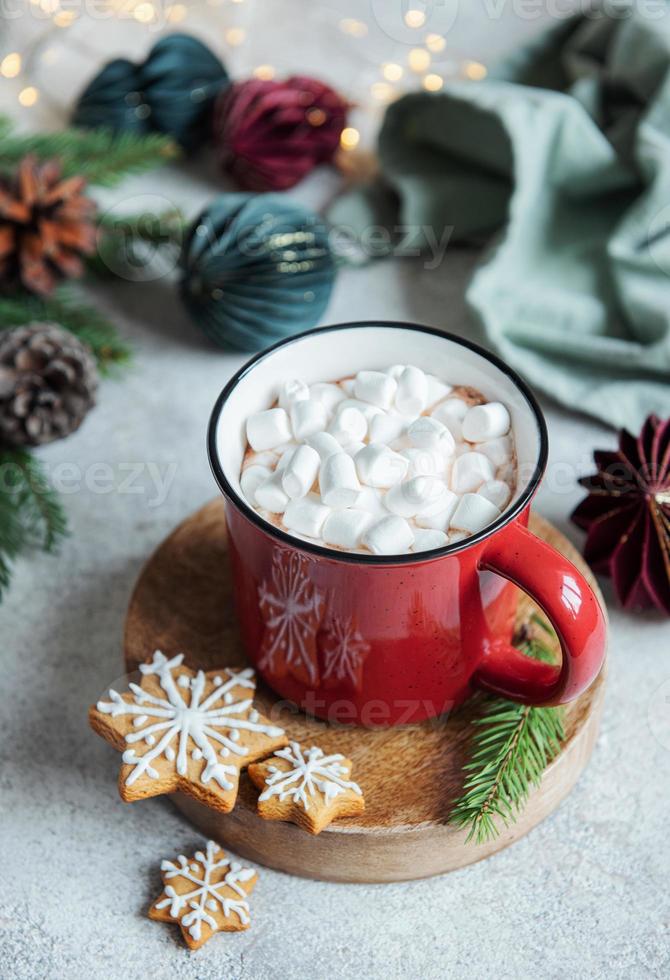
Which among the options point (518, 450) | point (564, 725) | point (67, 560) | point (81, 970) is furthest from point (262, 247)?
point (81, 970)

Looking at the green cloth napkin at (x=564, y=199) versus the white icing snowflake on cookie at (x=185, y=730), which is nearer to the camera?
the white icing snowflake on cookie at (x=185, y=730)

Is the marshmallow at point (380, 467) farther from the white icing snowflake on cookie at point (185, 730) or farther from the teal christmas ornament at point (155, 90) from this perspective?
the teal christmas ornament at point (155, 90)

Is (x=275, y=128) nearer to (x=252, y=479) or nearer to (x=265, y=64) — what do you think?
(x=265, y=64)

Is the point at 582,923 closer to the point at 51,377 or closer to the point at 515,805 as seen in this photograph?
the point at 515,805

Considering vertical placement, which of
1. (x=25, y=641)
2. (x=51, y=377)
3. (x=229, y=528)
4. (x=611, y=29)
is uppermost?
(x=611, y=29)

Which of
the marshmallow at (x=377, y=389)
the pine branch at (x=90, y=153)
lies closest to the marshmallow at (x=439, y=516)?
the marshmallow at (x=377, y=389)

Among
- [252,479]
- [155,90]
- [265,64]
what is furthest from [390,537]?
[265,64]
